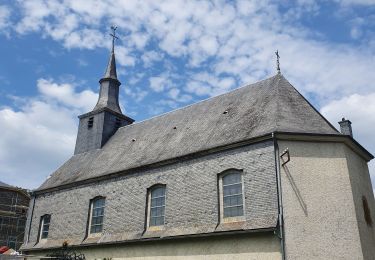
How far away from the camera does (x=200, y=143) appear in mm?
15273

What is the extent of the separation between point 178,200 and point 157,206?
4.25ft

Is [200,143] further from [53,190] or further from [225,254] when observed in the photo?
[53,190]

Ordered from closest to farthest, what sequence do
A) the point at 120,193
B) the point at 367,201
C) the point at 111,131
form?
the point at 367,201 → the point at 120,193 → the point at 111,131

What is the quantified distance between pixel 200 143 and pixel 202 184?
6.44 ft

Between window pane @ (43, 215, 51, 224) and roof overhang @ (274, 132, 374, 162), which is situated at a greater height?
roof overhang @ (274, 132, 374, 162)

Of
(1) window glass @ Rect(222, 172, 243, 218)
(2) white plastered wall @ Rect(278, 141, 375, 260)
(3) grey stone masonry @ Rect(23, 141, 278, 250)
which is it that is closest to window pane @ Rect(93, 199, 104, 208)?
(3) grey stone masonry @ Rect(23, 141, 278, 250)

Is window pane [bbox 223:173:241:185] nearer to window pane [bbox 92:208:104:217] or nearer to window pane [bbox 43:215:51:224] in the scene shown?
window pane [bbox 92:208:104:217]

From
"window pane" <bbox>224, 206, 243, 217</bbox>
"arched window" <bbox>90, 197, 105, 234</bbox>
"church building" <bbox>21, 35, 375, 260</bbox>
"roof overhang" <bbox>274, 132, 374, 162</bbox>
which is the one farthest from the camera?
"arched window" <bbox>90, 197, 105, 234</bbox>

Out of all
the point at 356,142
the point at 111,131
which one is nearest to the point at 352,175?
the point at 356,142

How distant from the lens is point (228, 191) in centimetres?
1343

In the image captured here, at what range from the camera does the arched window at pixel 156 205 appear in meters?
15.0

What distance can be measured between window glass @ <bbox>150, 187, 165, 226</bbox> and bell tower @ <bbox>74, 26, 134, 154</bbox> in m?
7.48

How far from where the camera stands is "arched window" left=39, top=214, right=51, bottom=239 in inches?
781

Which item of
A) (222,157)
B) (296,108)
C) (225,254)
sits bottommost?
(225,254)
